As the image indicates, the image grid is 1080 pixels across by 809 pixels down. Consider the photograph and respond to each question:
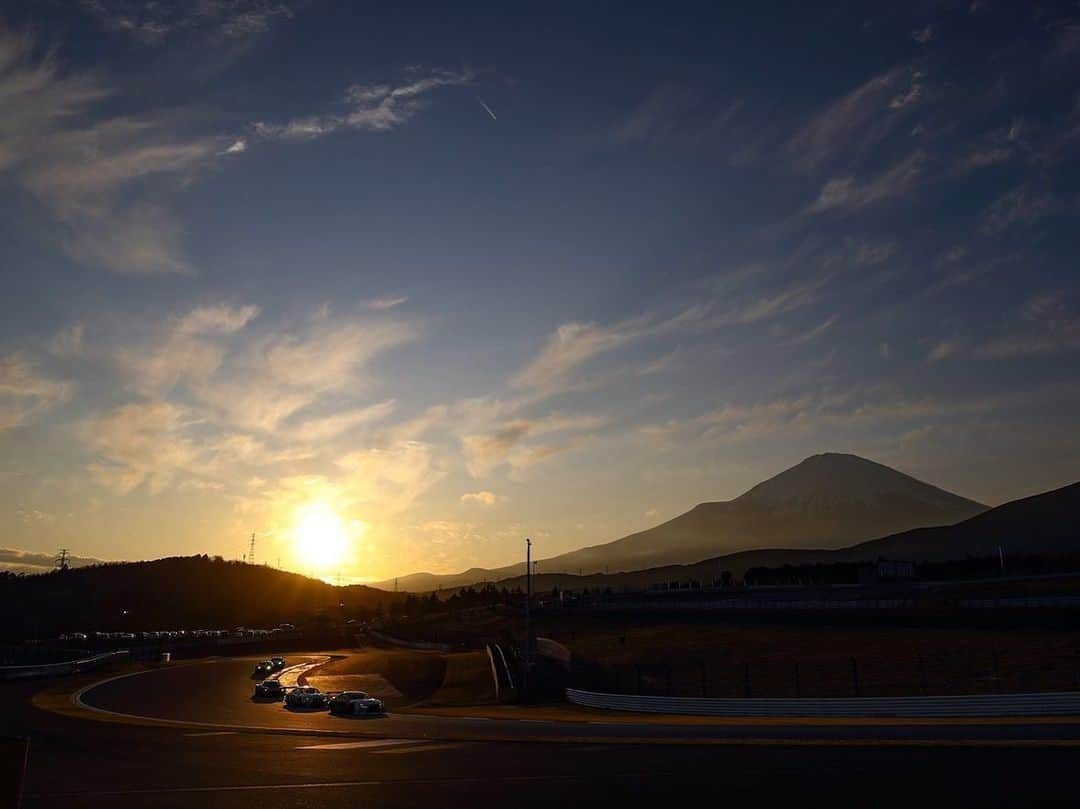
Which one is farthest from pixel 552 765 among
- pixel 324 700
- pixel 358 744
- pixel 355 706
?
pixel 324 700

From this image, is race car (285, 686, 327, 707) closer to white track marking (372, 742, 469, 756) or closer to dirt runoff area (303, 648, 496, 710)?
dirt runoff area (303, 648, 496, 710)

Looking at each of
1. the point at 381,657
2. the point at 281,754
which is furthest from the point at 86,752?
the point at 381,657

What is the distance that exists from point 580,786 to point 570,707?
30.0 m

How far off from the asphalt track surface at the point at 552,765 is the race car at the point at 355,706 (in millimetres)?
7872

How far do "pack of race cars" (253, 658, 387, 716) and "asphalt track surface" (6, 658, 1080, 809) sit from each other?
8161mm

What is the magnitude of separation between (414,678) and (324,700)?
25.7 meters

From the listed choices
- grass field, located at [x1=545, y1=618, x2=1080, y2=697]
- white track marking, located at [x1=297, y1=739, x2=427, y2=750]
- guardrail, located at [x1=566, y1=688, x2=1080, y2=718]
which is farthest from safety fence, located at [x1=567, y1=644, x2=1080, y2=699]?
white track marking, located at [x1=297, y1=739, x2=427, y2=750]

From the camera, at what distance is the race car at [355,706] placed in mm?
46875

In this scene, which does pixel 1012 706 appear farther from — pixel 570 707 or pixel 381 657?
pixel 381 657

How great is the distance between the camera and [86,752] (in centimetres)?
2953

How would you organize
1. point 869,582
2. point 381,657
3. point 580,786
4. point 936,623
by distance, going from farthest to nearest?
point 869,582, point 381,657, point 936,623, point 580,786

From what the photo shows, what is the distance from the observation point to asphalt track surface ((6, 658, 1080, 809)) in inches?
759

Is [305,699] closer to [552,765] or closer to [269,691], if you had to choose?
[269,691]

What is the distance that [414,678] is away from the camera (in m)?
79.5
